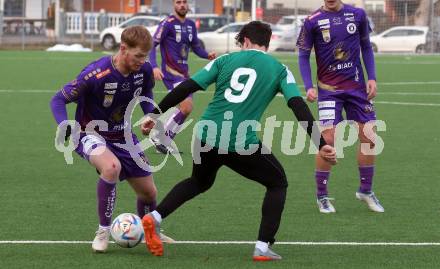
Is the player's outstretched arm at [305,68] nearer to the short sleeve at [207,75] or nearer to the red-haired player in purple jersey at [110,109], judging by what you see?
the red-haired player in purple jersey at [110,109]

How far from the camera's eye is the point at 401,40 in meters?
42.9

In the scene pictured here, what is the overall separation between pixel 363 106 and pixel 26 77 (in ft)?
60.3

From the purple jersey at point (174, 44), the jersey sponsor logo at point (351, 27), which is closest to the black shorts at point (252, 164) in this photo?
the jersey sponsor logo at point (351, 27)

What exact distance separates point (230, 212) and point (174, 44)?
5.74m

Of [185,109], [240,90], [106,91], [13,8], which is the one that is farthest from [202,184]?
[13,8]

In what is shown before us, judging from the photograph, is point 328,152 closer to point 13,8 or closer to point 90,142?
point 90,142

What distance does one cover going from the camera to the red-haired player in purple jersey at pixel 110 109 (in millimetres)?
7785

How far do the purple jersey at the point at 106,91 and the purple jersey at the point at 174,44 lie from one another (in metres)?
6.88

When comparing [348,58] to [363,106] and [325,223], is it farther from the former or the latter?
[325,223]

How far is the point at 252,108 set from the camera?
764 cm

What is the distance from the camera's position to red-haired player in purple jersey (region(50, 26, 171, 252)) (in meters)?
7.79

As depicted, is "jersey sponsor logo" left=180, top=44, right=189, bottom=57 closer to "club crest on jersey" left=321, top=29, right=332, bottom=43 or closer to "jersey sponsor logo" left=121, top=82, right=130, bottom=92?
"club crest on jersey" left=321, top=29, right=332, bottom=43

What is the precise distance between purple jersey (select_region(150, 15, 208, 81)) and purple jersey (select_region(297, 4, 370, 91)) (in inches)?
204

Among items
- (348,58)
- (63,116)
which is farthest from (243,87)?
(348,58)
